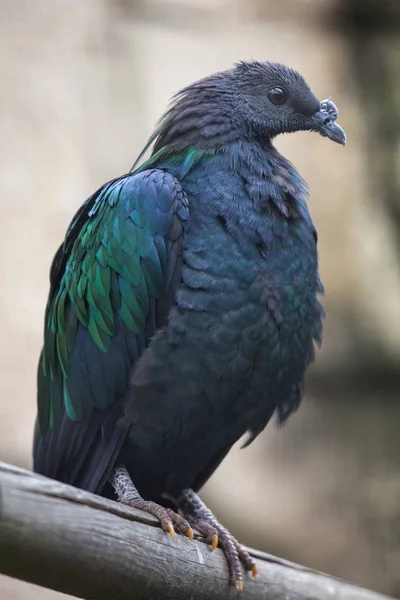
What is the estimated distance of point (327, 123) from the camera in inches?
164

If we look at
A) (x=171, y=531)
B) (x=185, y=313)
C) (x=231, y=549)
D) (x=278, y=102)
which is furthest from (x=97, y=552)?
(x=278, y=102)

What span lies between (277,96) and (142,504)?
77.1 inches

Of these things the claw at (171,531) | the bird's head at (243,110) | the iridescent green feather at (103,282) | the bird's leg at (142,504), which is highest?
the bird's head at (243,110)

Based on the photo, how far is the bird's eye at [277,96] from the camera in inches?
162

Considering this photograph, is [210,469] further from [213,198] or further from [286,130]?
[286,130]

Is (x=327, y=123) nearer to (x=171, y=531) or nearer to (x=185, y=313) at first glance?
(x=185, y=313)

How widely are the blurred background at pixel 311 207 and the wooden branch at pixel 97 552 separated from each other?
11.1 feet

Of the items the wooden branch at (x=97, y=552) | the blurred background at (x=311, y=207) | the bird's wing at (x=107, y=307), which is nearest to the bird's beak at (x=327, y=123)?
the bird's wing at (x=107, y=307)

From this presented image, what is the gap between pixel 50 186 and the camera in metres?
6.86

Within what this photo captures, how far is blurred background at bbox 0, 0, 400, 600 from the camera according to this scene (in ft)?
22.2

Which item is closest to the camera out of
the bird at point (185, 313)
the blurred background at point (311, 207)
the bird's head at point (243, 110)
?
the bird at point (185, 313)

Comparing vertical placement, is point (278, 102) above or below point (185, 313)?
above

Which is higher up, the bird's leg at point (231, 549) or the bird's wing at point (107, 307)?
the bird's wing at point (107, 307)

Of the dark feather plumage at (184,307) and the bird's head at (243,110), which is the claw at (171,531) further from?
the bird's head at (243,110)
